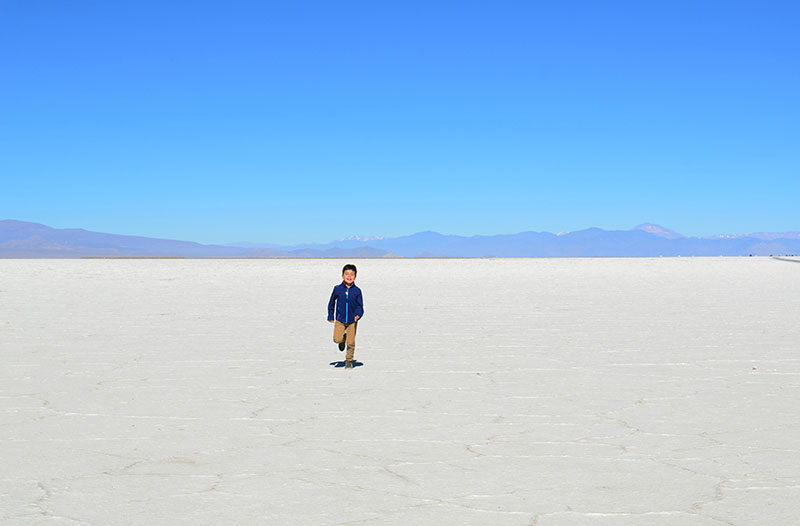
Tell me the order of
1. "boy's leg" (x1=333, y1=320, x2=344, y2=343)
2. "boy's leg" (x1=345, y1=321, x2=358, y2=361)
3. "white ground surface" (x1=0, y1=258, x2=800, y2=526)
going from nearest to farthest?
"white ground surface" (x1=0, y1=258, x2=800, y2=526)
"boy's leg" (x1=345, y1=321, x2=358, y2=361)
"boy's leg" (x1=333, y1=320, x2=344, y2=343)

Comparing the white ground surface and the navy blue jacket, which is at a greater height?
the navy blue jacket

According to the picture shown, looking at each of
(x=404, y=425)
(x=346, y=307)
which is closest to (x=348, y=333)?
(x=346, y=307)

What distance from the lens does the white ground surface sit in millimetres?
3754

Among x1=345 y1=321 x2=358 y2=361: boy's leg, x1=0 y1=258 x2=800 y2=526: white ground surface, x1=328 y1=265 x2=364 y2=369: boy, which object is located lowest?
x1=0 y1=258 x2=800 y2=526: white ground surface

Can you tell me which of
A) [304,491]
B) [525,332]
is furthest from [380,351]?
[304,491]

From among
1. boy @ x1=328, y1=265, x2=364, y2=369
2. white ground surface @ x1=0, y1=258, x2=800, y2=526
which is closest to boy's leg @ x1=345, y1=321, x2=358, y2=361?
boy @ x1=328, y1=265, x2=364, y2=369

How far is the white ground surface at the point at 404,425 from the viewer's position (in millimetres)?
3754

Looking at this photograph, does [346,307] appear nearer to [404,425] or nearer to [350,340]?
[350,340]

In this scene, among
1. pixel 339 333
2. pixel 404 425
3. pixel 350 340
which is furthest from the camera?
pixel 339 333

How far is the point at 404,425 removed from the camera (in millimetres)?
5348

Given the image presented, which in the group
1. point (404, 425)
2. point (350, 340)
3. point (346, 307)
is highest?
point (346, 307)

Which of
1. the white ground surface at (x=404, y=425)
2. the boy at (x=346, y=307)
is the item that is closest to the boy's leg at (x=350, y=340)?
the boy at (x=346, y=307)

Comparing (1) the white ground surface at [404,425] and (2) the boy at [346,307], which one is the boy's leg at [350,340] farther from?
(1) the white ground surface at [404,425]

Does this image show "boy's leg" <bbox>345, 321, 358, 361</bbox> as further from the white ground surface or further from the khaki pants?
the white ground surface
